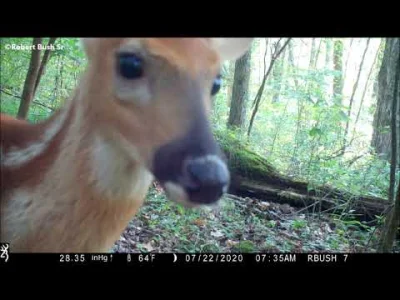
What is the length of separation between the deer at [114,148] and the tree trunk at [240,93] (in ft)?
8.14

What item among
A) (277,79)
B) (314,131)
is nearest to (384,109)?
(314,131)

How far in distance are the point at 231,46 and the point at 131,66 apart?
1.45 ft

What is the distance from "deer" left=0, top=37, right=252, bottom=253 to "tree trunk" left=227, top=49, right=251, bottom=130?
2482 mm

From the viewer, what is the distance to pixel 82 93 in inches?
50.6

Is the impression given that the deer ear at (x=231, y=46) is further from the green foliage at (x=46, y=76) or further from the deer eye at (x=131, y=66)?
the green foliage at (x=46, y=76)

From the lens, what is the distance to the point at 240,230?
2311 millimetres

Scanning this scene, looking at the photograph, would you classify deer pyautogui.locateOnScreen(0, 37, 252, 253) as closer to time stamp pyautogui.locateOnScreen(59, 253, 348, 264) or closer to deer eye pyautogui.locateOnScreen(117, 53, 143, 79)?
deer eye pyautogui.locateOnScreen(117, 53, 143, 79)

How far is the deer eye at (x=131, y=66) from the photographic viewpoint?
1.14m

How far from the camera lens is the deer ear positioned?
55.9 inches

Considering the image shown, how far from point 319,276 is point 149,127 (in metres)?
0.81
